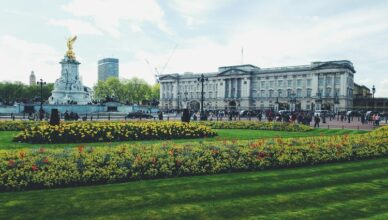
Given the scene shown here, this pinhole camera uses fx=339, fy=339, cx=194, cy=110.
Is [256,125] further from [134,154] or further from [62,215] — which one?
[62,215]

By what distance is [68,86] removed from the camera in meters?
71.2

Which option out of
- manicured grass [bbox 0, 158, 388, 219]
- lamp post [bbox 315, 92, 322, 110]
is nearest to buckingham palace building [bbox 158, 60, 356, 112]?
lamp post [bbox 315, 92, 322, 110]

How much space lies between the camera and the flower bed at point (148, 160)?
1017cm

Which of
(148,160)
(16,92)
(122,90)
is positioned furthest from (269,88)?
(148,160)

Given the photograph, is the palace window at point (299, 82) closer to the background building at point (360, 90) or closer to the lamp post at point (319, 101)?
the lamp post at point (319, 101)

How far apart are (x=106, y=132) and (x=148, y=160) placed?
32.8 feet

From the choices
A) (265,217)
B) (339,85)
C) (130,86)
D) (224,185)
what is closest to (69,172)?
(224,185)

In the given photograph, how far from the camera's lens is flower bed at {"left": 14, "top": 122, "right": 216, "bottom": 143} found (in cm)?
1950

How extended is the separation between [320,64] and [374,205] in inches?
3996

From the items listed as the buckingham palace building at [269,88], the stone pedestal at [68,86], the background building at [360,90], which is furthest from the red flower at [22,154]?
the background building at [360,90]

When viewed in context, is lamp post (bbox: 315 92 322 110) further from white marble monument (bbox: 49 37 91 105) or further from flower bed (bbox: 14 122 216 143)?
flower bed (bbox: 14 122 216 143)

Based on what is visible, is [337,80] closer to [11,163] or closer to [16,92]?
[11,163]

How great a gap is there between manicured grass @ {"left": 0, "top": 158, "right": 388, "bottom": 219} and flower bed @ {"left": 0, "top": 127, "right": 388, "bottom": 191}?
1.50ft

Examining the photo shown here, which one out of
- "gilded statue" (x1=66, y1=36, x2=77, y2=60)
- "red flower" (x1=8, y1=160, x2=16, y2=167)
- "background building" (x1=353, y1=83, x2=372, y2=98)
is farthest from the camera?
"background building" (x1=353, y1=83, x2=372, y2=98)
